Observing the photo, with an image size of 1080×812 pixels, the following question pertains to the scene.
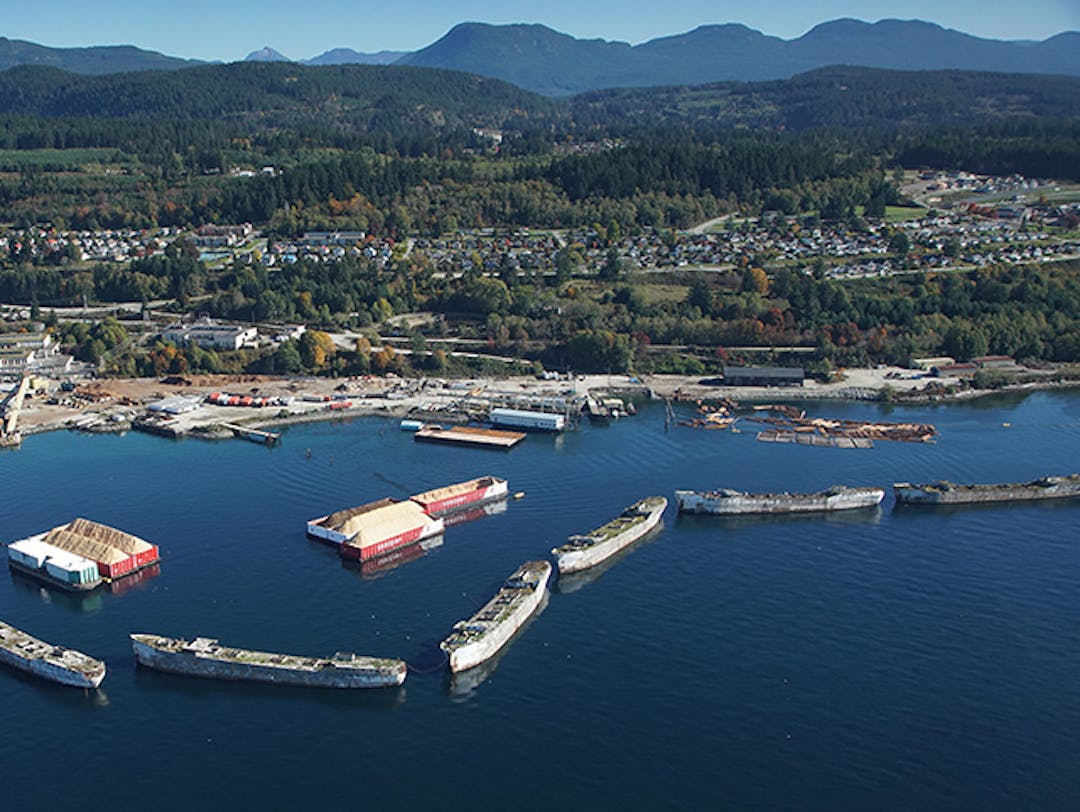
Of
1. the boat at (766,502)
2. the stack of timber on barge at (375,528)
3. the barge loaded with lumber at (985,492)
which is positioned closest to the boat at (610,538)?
the boat at (766,502)

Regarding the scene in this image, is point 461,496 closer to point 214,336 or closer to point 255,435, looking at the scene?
point 255,435

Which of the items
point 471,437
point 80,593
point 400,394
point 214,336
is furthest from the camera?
point 214,336

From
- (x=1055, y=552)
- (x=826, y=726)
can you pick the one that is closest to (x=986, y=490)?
(x=1055, y=552)

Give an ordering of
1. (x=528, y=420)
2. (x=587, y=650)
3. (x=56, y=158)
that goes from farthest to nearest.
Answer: (x=56, y=158)
(x=528, y=420)
(x=587, y=650)

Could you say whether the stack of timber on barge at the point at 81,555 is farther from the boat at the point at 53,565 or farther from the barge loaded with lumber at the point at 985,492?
the barge loaded with lumber at the point at 985,492

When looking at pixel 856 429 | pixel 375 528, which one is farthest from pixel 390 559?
pixel 856 429

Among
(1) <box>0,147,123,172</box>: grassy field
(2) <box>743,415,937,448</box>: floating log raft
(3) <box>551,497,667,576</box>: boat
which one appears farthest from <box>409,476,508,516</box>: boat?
(1) <box>0,147,123,172</box>: grassy field
